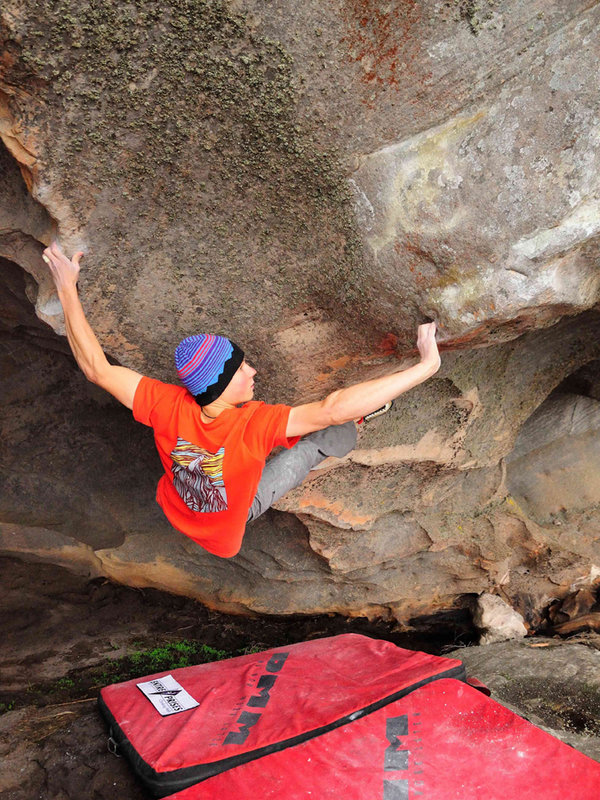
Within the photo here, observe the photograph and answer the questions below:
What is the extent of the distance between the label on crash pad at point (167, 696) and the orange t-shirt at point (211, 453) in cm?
77

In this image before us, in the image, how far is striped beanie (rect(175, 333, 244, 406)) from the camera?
198 cm

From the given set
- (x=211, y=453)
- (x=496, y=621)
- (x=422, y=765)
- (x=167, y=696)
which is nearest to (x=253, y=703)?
(x=167, y=696)

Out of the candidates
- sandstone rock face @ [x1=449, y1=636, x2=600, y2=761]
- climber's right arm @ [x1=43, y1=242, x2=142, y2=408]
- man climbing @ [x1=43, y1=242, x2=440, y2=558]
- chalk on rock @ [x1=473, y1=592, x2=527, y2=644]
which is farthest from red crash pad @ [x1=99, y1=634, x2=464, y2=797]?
climber's right arm @ [x1=43, y1=242, x2=142, y2=408]

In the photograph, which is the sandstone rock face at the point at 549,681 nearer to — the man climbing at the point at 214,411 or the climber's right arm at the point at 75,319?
the man climbing at the point at 214,411

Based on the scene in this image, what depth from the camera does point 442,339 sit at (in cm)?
206

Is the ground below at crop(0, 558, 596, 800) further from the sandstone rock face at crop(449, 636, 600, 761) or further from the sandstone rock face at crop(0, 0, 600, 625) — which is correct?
the sandstone rock face at crop(0, 0, 600, 625)

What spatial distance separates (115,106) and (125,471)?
244 cm

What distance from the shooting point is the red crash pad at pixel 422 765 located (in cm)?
207

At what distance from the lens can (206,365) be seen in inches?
78.0

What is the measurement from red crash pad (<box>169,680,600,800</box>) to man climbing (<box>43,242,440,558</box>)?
76 centimetres

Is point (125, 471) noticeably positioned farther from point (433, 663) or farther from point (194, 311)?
point (433, 663)

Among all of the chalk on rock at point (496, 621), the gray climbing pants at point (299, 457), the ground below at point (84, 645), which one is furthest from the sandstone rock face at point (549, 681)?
the gray climbing pants at point (299, 457)

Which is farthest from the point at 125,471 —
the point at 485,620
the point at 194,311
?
the point at 485,620

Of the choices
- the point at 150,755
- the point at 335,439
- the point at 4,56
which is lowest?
the point at 150,755
